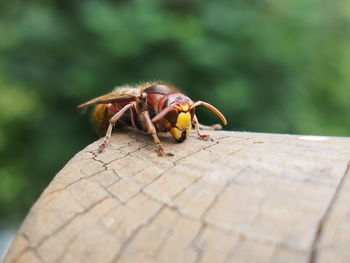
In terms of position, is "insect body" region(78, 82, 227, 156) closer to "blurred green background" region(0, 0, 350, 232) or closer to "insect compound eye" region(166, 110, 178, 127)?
"insect compound eye" region(166, 110, 178, 127)

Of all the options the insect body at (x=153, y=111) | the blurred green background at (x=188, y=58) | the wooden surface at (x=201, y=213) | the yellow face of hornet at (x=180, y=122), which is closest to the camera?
the wooden surface at (x=201, y=213)

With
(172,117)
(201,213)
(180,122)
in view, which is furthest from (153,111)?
(201,213)

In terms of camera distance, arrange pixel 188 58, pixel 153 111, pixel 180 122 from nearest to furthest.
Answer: pixel 180 122 → pixel 153 111 → pixel 188 58

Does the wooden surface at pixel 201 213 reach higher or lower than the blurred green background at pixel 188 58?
higher

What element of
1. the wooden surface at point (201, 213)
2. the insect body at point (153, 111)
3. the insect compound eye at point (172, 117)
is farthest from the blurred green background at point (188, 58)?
the wooden surface at point (201, 213)

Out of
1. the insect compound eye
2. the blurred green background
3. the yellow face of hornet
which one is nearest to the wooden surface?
the yellow face of hornet

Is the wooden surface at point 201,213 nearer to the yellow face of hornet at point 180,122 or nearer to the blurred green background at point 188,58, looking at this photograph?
the yellow face of hornet at point 180,122

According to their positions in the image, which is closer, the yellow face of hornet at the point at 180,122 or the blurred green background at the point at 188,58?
the yellow face of hornet at the point at 180,122

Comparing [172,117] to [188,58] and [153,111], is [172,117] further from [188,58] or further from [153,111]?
[188,58]
